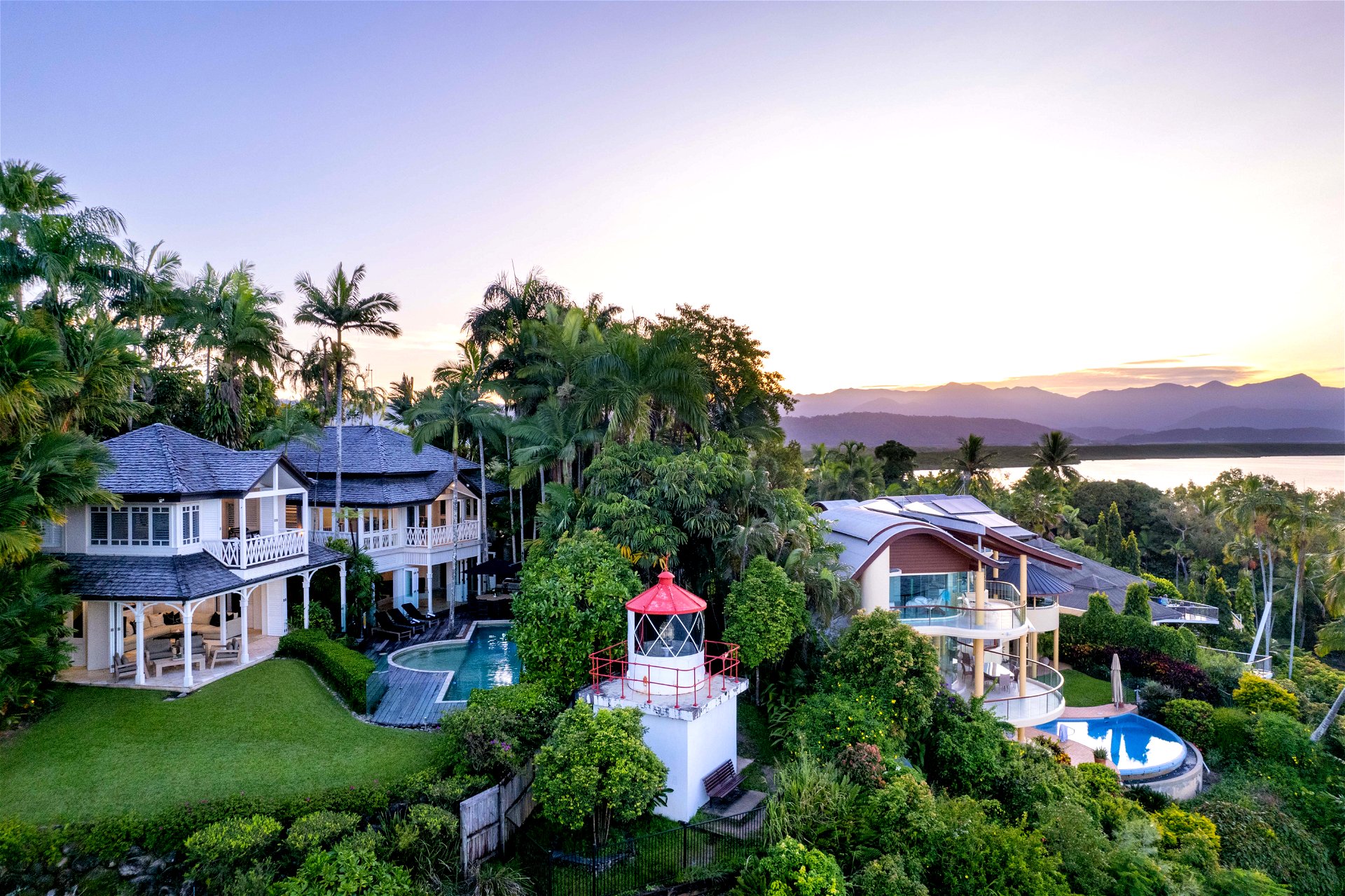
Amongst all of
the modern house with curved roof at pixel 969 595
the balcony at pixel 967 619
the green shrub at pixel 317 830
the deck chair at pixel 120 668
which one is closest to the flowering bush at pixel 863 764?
the balcony at pixel 967 619

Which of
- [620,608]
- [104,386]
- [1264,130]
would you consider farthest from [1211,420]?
[104,386]

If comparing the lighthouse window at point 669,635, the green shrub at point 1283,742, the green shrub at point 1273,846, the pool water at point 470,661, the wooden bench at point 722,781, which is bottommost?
the green shrub at point 1273,846

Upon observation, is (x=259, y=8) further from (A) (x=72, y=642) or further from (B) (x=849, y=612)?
(B) (x=849, y=612)

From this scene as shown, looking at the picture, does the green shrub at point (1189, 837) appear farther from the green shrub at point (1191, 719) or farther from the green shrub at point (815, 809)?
the green shrub at point (1191, 719)

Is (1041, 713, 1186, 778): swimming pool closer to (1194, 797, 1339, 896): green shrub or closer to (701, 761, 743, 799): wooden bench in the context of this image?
(1194, 797, 1339, 896): green shrub

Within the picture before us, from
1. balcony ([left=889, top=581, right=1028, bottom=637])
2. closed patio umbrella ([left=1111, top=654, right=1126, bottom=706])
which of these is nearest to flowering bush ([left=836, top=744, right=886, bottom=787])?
balcony ([left=889, top=581, right=1028, bottom=637])

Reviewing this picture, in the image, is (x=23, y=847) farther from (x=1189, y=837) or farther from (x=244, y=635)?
(x=1189, y=837)

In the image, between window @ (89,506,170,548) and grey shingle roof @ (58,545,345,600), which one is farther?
window @ (89,506,170,548)
